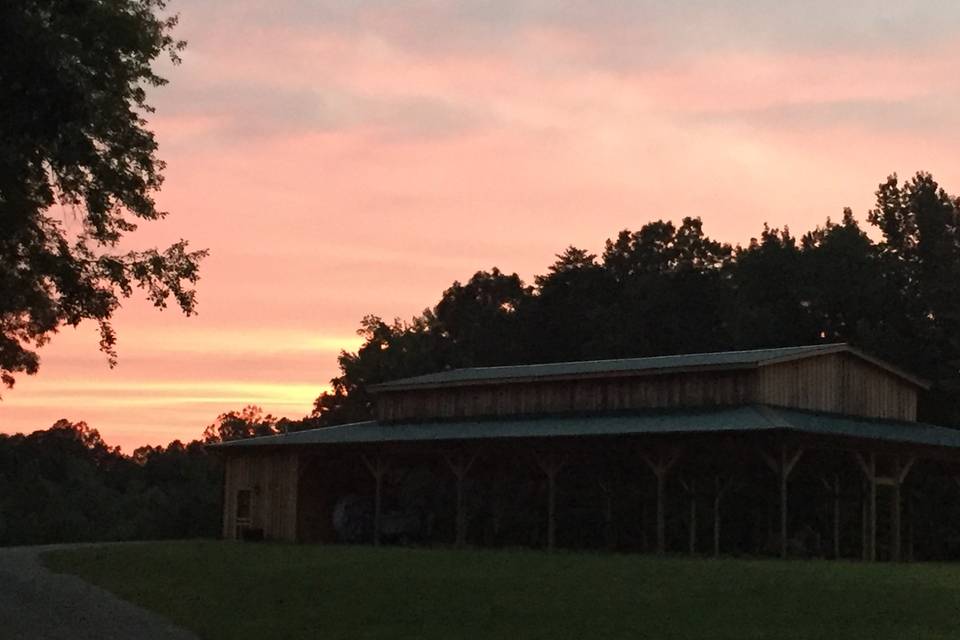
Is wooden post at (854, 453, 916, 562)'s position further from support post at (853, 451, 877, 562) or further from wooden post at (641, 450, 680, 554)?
wooden post at (641, 450, 680, 554)

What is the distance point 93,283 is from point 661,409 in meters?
23.3

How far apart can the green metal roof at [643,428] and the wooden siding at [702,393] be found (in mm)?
822

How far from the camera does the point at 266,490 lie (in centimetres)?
5175

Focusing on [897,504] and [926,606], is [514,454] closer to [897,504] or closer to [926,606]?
[897,504]

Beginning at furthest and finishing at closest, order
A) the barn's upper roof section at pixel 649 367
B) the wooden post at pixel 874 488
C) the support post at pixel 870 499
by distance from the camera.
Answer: the barn's upper roof section at pixel 649 367, the wooden post at pixel 874 488, the support post at pixel 870 499

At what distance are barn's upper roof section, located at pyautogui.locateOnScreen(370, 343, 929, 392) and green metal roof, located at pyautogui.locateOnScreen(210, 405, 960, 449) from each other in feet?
5.08

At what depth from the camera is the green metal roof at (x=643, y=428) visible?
39719 mm

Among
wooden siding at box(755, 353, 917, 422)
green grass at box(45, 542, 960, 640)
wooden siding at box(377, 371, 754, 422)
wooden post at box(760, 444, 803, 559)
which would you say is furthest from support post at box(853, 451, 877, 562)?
green grass at box(45, 542, 960, 640)

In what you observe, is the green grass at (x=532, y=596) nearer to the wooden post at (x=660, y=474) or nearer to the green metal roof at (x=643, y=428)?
the wooden post at (x=660, y=474)

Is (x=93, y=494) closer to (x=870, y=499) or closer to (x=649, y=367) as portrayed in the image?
→ (x=649, y=367)

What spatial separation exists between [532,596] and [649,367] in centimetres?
2298

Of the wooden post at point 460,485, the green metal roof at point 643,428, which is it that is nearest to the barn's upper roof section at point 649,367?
the green metal roof at point 643,428

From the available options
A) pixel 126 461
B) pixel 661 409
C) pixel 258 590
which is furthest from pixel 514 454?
pixel 126 461

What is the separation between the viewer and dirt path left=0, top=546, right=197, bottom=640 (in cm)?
2042
